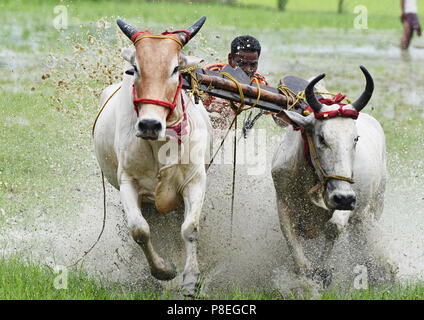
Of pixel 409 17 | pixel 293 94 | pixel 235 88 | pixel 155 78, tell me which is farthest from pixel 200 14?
pixel 155 78

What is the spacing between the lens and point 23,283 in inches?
236

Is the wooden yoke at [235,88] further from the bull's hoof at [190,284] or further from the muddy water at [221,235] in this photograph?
the bull's hoof at [190,284]

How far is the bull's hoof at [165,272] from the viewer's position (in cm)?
585

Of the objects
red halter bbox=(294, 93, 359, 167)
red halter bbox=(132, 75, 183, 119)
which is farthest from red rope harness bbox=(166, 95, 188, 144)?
red halter bbox=(294, 93, 359, 167)

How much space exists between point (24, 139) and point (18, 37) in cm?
646

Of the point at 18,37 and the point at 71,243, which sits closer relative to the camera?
the point at 71,243

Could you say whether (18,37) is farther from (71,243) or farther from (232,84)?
(232,84)

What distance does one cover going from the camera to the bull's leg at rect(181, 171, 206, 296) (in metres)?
5.69

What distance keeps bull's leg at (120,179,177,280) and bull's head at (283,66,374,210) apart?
3.37ft

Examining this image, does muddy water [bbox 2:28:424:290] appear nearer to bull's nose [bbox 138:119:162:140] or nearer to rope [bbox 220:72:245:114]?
rope [bbox 220:72:245:114]

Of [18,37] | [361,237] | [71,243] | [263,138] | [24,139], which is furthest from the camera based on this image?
[18,37]

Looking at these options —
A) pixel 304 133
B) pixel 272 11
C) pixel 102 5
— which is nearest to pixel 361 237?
pixel 304 133

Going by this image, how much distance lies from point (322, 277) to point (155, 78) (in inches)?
67.5

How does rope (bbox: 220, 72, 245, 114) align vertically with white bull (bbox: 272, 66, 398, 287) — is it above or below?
above
